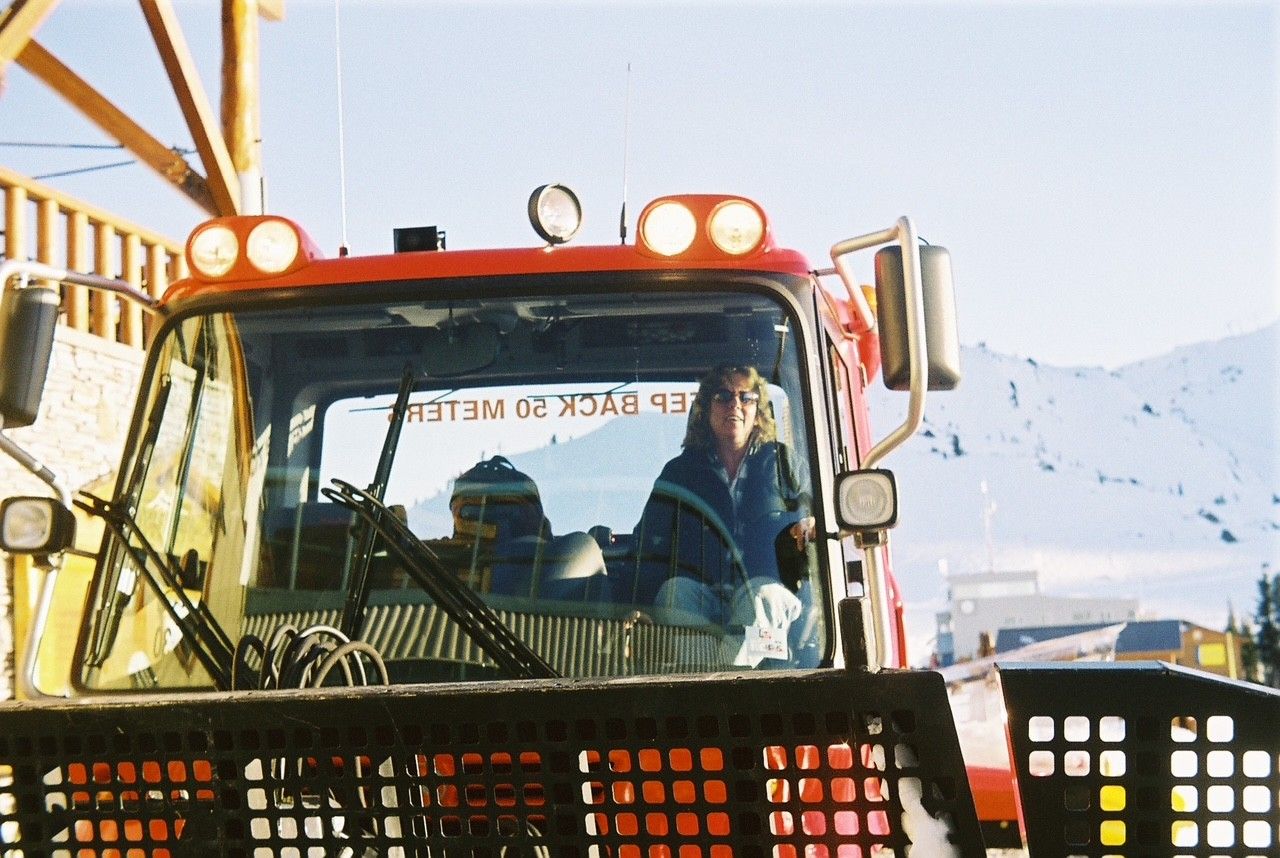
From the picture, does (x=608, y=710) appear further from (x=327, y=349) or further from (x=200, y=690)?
(x=327, y=349)

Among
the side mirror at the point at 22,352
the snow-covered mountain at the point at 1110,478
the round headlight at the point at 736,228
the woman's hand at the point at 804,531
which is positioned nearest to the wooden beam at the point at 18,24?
the side mirror at the point at 22,352

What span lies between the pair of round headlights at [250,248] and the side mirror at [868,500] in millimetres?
1367

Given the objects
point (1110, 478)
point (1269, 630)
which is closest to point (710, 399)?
point (1269, 630)

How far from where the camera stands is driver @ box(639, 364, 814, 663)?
3.07 meters

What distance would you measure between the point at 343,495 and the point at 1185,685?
5.95 feet

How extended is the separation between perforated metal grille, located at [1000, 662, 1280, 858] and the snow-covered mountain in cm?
6389

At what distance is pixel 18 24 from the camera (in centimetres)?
756

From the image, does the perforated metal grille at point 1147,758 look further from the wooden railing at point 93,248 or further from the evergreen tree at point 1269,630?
the evergreen tree at point 1269,630

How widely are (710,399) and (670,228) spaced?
367mm

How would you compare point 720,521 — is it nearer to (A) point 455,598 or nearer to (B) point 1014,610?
(A) point 455,598

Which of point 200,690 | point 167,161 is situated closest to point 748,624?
point 200,690

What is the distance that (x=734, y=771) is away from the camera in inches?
83.1

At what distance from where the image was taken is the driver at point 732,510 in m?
3.07

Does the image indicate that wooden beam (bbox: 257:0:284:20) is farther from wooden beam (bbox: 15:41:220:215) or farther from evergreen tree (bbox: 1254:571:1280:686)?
evergreen tree (bbox: 1254:571:1280:686)
